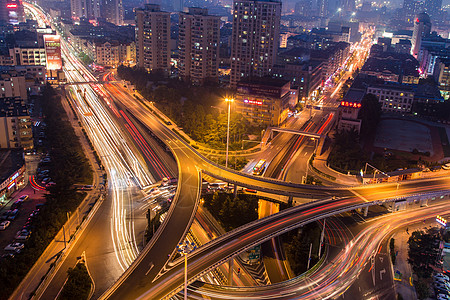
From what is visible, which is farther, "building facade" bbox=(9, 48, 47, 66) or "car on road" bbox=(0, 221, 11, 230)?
"building facade" bbox=(9, 48, 47, 66)

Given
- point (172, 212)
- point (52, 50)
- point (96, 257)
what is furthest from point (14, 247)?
point (52, 50)

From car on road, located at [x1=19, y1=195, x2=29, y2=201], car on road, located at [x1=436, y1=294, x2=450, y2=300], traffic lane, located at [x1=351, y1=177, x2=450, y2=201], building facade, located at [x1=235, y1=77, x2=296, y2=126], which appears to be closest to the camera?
car on road, located at [x1=436, y1=294, x2=450, y2=300]

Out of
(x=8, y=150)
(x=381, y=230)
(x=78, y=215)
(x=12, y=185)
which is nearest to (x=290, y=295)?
(x=381, y=230)

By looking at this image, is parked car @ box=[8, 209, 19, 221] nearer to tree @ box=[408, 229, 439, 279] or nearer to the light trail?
the light trail

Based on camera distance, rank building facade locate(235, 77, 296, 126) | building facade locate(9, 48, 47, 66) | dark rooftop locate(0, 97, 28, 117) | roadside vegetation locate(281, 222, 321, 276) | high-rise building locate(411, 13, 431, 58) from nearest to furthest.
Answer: roadside vegetation locate(281, 222, 321, 276) → dark rooftop locate(0, 97, 28, 117) → building facade locate(235, 77, 296, 126) → building facade locate(9, 48, 47, 66) → high-rise building locate(411, 13, 431, 58)

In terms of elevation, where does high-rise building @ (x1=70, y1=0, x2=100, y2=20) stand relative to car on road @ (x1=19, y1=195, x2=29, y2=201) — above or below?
above

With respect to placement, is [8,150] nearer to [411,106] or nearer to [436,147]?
[436,147]


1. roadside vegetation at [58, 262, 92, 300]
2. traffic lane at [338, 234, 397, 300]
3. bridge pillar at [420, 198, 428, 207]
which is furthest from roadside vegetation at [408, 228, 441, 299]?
roadside vegetation at [58, 262, 92, 300]
